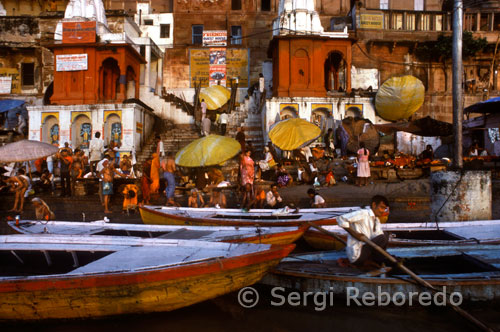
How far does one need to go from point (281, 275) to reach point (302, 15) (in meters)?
16.7

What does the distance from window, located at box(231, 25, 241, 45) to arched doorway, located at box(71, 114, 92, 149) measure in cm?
1163

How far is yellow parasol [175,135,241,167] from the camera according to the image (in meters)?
11.7

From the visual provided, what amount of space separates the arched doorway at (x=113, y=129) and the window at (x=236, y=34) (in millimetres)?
10894

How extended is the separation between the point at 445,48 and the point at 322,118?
35.4ft

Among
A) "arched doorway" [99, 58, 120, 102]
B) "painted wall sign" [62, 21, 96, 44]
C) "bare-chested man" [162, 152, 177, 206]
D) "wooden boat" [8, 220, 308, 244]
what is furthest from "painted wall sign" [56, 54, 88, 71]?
"wooden boat" [8, 220, 308, 244]

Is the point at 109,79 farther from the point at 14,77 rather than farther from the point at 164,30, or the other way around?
the point at 14,77

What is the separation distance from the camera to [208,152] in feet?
39.0

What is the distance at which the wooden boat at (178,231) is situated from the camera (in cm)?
641

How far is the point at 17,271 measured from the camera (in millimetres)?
5648

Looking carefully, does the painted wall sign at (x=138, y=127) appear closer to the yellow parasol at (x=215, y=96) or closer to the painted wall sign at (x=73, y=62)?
the painted wall sign at (x=73, y=62)

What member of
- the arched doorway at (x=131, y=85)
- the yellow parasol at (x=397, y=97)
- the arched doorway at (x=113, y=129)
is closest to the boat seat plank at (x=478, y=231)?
the yellow parasol at (x=397, y=97)

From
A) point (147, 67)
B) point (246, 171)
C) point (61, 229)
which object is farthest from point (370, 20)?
point (61, 229)

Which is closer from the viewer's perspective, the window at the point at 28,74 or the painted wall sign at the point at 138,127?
the painted wall sign at the point at 138,127

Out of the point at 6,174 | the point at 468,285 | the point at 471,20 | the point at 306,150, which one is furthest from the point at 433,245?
the point at 471,20
